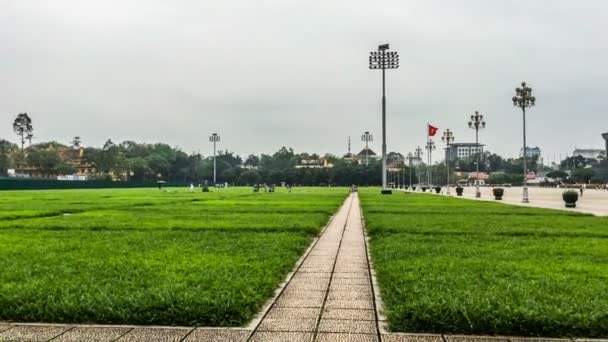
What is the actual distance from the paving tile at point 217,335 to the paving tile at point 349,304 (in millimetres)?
1333

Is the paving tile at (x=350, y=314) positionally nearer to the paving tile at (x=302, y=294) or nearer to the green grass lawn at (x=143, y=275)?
the paving tile at (x=302, y=294)

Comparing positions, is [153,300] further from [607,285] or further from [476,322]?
[607,285]

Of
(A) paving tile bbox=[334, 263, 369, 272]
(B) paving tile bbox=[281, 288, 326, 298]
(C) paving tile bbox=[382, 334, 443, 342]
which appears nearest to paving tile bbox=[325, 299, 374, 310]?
Result: (B) paving tile bbox=[281, 288, 326, 298]

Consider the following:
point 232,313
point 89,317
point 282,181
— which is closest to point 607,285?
point 232,313

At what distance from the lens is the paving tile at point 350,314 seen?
19.6 ft

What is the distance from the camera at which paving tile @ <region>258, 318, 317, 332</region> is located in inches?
218

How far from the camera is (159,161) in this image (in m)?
156

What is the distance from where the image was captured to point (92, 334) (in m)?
5.39

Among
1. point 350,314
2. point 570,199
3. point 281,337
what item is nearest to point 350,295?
point 350,314

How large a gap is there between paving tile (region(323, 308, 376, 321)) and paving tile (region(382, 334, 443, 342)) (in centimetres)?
58

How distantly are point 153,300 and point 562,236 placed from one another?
1198cm

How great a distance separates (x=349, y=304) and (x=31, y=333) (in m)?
3.23

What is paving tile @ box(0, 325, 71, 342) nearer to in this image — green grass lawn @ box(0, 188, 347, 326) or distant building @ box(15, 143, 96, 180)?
green grass lawn @ box(0, 188, 347, 326)

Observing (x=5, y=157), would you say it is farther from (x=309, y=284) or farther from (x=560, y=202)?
(x=309, y=284)
